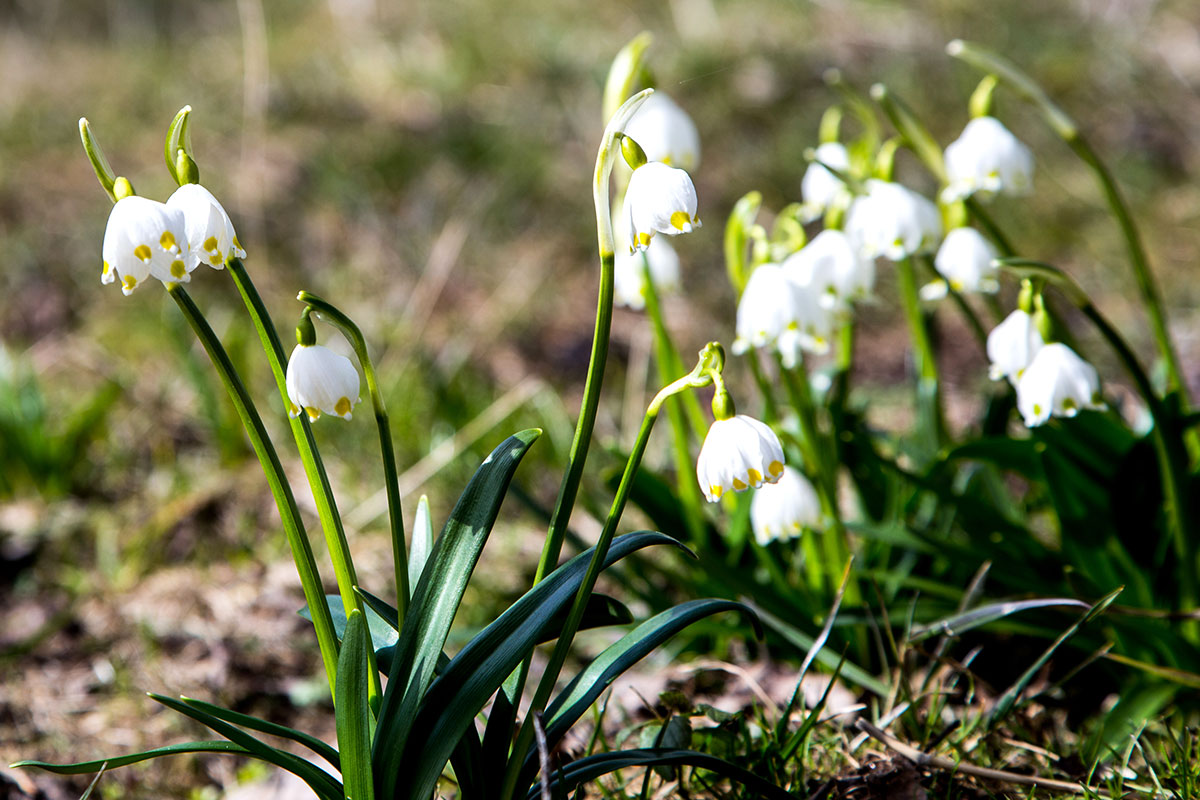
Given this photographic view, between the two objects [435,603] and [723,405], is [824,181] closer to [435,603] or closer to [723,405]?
[723,405]

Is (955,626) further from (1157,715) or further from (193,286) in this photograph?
(193,286)

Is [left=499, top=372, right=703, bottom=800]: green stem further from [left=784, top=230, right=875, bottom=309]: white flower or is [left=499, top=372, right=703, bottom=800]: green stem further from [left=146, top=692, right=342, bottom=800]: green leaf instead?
[left=784, top=230, right=875, bottom=309]: white flower

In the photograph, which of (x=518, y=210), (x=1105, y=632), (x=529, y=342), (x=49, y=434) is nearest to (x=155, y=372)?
(x=49, y=434)

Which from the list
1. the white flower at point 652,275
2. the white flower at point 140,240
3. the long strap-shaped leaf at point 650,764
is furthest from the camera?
the white flower at point 652,275

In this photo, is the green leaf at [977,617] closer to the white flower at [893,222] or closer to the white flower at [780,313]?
the white flower at [780,313]

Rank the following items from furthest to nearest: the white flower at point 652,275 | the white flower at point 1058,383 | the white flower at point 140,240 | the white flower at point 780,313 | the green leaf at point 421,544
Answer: the white flower at point 652,275, the white flower at point 780,313, the white flower at point 1058,383, the green leaf at point 421,544, the white flower at point 140,240

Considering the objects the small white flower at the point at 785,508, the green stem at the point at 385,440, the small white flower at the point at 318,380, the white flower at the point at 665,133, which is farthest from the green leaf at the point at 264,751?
the white flower at the point at 665,133

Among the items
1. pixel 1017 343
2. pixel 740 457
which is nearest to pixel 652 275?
pixel 1017 343
